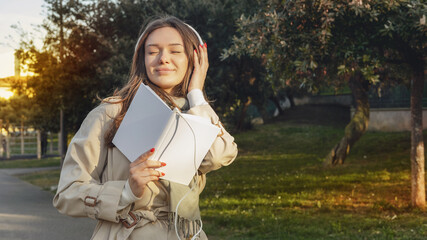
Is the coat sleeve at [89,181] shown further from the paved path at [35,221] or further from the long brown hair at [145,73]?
the paved path at [35,221]

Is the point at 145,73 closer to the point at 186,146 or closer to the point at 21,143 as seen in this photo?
the point at 186,146

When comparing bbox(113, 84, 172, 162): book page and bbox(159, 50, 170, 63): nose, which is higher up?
bbox(159, 50, 170, 63): nose

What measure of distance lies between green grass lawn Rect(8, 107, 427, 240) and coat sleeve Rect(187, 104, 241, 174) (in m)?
5.44

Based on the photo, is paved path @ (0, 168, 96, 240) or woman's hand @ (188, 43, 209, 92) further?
paved path @ (0, 168, 96, 240)

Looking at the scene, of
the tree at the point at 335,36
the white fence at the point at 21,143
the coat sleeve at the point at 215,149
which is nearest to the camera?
the coat sleeve at the point at 215,149

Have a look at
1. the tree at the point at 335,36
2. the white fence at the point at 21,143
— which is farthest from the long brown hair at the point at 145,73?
the white fence at the point at 21,143

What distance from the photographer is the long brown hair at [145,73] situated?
2.44m

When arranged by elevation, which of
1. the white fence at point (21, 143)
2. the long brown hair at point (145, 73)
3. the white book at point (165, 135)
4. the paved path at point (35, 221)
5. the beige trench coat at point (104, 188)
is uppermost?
the long brown hair at point (145, 73)

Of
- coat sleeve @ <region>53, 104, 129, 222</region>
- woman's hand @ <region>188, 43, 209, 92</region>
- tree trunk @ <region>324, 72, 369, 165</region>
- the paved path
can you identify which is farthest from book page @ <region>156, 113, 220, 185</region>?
tree trunk @ <region>324, 72, 369, 165</region>

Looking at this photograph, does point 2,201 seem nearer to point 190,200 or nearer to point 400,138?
point 190,200

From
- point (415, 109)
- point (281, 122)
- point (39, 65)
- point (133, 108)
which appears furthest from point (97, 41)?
point (281, 122)

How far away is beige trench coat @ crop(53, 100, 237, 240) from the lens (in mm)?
2236

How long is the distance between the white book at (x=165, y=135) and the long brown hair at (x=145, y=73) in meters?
0.13

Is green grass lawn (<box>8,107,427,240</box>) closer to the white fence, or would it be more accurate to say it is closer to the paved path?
the paved path
